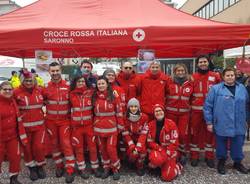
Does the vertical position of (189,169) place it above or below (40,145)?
below

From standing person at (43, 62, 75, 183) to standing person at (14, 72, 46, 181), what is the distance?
0.13 metres

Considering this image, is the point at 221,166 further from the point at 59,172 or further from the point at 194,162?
the point at 59,172

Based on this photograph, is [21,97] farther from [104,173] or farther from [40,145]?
[104,173]

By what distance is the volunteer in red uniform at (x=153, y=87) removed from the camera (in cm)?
538

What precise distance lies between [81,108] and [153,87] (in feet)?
4.04

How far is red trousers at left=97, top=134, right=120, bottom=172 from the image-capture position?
5.05m

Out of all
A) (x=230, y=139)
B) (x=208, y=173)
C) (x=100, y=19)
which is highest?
(x=100, y=19)

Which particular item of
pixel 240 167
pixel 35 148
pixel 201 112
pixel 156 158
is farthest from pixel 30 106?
pixel 240 167

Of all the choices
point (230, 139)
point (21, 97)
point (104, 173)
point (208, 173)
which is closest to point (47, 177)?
point (104, 173)

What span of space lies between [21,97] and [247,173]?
373 centimetres

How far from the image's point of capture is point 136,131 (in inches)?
207

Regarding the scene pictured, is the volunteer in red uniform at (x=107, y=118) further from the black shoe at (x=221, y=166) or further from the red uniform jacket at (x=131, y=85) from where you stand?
the black shoe at (x=221, y=166)

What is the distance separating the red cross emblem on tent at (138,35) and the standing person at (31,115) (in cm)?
170

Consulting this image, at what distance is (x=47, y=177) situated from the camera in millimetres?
5215
